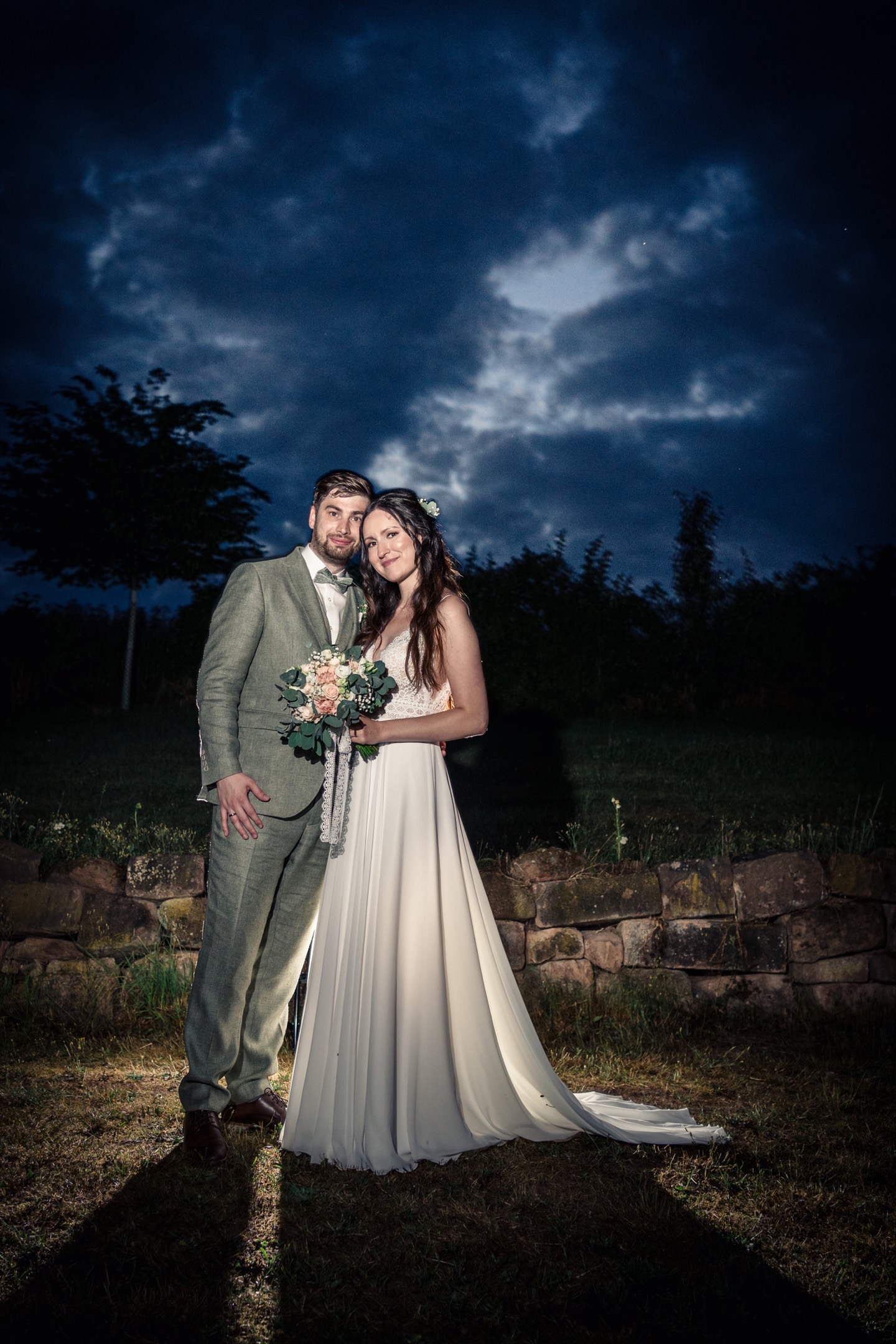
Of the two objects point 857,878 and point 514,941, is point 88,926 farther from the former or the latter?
point 857,878

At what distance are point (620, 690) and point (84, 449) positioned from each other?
1081 centimetres

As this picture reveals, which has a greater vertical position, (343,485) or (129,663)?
(129,663)

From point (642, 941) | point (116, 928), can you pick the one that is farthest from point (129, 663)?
point (642, 941)

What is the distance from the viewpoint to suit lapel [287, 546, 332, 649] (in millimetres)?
3553

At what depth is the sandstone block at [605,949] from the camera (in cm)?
461

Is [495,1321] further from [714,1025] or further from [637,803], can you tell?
[637,803]

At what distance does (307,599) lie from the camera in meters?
3.58

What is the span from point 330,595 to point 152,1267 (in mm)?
2340

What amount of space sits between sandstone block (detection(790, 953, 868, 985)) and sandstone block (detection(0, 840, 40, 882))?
12.6ft

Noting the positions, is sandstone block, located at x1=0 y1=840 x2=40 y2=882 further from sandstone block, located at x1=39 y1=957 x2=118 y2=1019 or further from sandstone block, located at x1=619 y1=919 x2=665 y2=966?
sandstone block, located at x1=619 y1=919 x2=665 y2=966

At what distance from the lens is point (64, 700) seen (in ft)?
53.0

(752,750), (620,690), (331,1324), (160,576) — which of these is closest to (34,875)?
(331,1324)

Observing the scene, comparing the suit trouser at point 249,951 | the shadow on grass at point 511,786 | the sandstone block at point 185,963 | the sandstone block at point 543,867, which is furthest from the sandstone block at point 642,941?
the sandstone block at point 185,963

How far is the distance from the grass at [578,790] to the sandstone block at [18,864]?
175 mm
